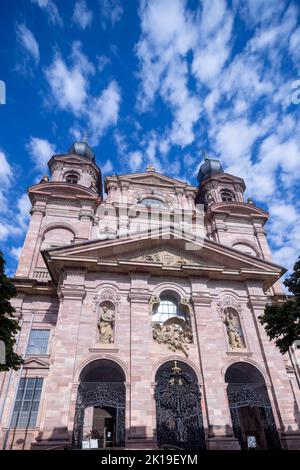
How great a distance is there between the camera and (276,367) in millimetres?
16172

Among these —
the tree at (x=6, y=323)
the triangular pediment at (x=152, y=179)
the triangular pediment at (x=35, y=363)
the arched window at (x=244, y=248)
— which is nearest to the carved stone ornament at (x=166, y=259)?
the triangular pediment at (x=35, y=363)

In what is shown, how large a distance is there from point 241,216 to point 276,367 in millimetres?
15692

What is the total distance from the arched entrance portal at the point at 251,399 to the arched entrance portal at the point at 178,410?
1936 millimetres

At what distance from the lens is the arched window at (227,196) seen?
31953 mm

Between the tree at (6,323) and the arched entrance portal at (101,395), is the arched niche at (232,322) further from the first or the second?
the tree at (6,323)

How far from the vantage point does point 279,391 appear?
1540cm

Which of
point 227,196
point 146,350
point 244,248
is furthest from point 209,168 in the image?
point 146,350

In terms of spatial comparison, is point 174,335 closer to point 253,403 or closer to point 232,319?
point 232,319

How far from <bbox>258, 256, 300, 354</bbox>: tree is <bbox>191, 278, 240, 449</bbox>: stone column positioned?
3427 mm

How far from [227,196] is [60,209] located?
1670 cm

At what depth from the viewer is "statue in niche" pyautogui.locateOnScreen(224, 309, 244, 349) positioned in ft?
56.2

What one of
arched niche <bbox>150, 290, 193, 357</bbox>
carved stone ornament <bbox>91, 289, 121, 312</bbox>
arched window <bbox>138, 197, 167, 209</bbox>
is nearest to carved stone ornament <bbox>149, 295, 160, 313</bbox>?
arched niche <bbox>150, 290, 193, 357</bbox>
